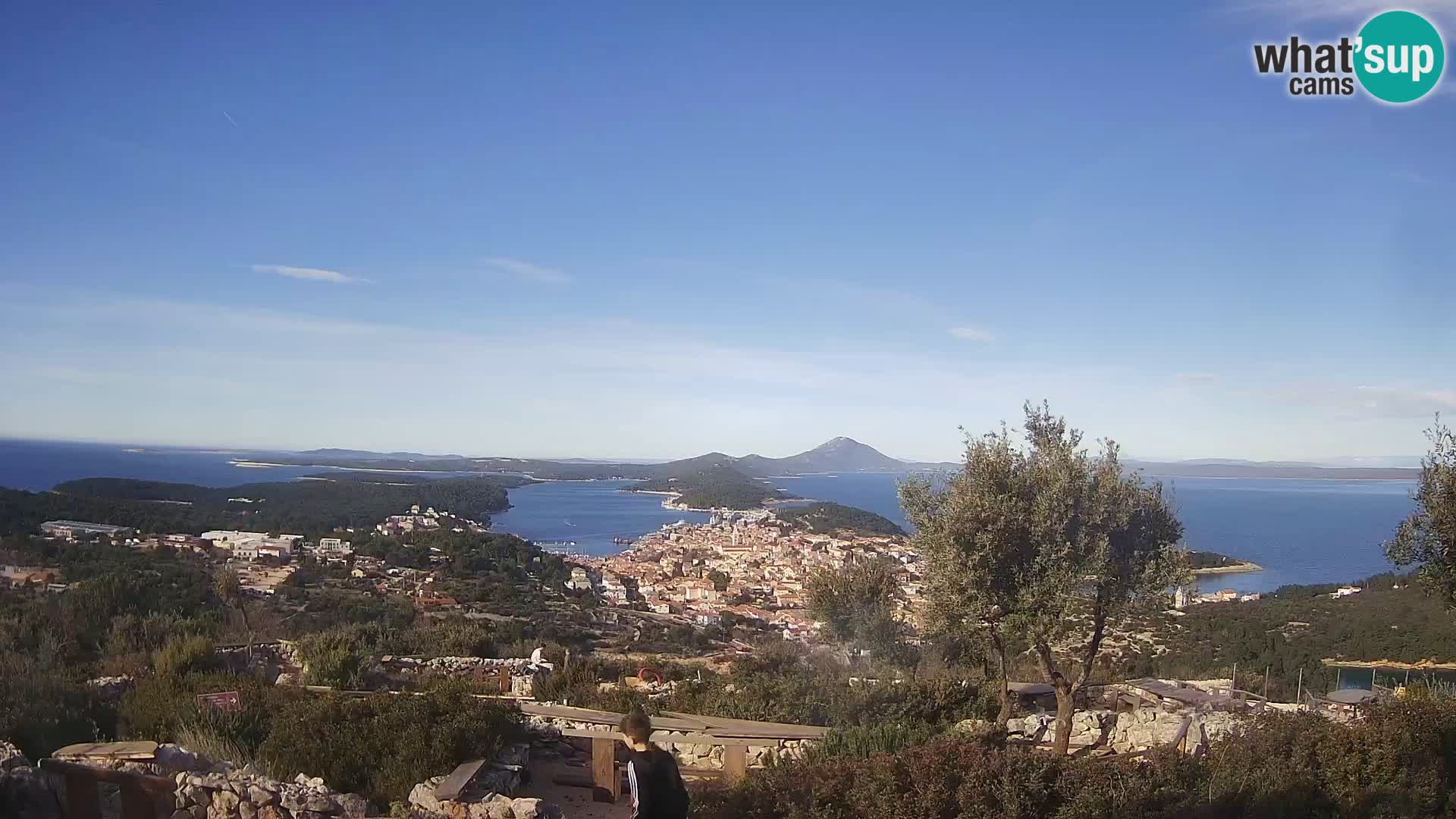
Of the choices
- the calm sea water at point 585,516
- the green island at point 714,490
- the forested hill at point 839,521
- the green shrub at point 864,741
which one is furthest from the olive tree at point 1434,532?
the green island at point 714,490

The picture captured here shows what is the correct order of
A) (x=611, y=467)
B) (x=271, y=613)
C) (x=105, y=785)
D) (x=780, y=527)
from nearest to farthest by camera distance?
(x=105, y=785), (x=271, y=613), (x=780, y=527), (x=611, y=467)

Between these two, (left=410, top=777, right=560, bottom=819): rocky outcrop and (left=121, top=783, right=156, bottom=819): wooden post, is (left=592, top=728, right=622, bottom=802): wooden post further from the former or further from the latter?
(left=121, top=783, right=156, bottom=819): wooden post

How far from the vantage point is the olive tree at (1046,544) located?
7.69 meters

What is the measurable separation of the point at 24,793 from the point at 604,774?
3734 millimetres

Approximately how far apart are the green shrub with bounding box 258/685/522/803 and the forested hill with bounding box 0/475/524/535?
70.2ft

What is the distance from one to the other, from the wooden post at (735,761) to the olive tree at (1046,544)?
2.20m

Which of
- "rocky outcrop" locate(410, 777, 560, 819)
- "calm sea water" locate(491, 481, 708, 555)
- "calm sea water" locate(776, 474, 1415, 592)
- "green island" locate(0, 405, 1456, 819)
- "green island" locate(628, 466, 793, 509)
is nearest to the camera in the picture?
"rocky outcrop" locate(410, 777, 560, 819)

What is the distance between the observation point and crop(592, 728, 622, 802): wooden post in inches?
269

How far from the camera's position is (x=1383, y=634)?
16.5 metres

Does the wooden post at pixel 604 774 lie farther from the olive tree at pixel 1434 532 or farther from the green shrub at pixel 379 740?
the olive tree at pixel 1434 532

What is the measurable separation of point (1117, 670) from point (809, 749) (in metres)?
8.63

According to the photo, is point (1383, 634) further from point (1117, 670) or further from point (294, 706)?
point (294, 706)

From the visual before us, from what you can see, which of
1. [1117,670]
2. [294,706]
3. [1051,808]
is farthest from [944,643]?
[294,706]

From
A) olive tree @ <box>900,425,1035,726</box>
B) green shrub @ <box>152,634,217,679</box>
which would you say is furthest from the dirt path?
green shrub @ <box>152,634,217,679</box>
